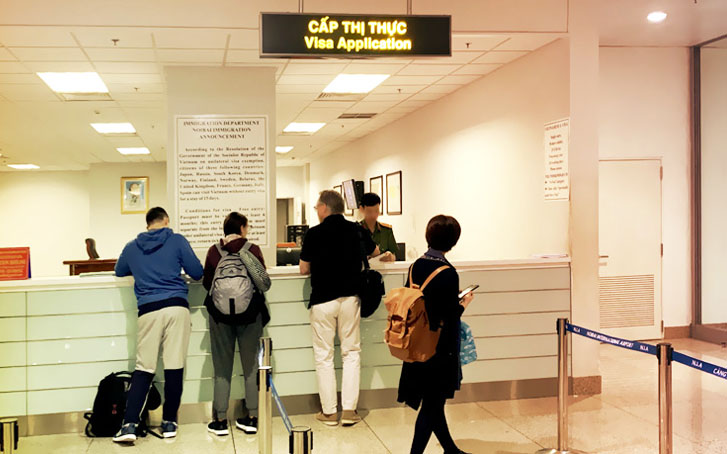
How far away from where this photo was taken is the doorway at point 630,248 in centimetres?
722

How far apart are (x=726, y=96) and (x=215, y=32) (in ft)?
17.8

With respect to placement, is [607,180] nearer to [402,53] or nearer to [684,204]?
[684,204]

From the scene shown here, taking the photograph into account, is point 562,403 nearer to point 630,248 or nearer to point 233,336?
point 233,336

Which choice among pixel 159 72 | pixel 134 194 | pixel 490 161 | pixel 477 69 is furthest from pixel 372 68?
pixel 134 194

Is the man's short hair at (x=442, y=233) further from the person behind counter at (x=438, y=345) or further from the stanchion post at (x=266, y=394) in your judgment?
the stanchion post at (x=266, y=394)

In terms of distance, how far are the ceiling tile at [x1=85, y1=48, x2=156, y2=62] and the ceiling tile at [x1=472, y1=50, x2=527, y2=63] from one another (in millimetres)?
2881

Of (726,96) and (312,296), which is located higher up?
(726,96)

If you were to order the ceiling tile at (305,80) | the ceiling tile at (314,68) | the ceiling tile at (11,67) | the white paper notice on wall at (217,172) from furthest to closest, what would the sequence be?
the ceiling tile at (305,80)
the ceiling tile at (314,68)
the ceiling tile at (11,67)
the white paper notice on wall at (217,172)

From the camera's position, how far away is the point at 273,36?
4.11 meters

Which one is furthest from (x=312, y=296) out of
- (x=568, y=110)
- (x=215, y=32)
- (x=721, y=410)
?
(x=721, y=410)

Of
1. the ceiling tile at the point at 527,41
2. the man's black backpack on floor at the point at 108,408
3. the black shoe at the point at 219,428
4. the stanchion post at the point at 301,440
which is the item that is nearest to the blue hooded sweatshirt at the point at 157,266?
the man's black backpack on floor at the point at 108,408

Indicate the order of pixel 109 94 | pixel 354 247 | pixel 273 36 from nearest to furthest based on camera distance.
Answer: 1. pixel 273 36
2. pixel 354 247
3. pixel 109 94

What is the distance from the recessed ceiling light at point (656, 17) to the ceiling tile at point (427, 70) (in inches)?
68.7

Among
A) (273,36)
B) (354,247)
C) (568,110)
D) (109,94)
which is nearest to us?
(273,36)
